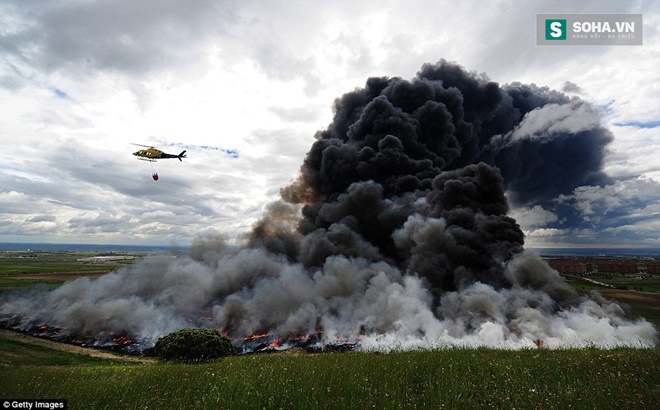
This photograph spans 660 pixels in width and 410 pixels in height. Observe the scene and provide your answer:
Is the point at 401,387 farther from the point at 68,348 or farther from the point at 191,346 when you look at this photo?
the point at 68,348

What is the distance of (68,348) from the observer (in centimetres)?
5044

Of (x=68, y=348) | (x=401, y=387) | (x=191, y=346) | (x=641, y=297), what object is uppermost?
(x=401, y=387)

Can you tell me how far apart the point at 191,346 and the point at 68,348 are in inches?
1125

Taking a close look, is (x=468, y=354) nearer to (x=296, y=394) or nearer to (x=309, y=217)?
(x=296, y=394)

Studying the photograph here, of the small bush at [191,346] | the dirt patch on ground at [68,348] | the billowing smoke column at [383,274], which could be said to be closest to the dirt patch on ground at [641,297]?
the billowing smoke column at [383,274]

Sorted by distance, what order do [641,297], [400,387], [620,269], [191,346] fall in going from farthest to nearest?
1. [620,269]
2. [641,297]
3. [191,346]
4. [400,387]

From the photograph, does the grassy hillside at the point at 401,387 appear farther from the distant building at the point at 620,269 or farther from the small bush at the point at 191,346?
the distant building at the point at 620,269

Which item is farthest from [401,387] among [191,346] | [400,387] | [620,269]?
[620,269]

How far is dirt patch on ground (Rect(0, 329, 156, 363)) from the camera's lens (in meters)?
46.0

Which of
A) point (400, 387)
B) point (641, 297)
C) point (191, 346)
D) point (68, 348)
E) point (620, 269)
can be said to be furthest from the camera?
point (620, 269)

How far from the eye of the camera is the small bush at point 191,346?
3491 centimetres

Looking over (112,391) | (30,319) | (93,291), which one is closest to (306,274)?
(93,291)

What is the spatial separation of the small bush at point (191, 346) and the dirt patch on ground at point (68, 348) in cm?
1150

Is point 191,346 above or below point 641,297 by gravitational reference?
above
